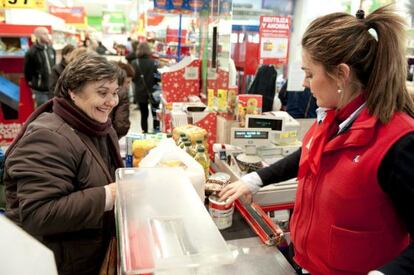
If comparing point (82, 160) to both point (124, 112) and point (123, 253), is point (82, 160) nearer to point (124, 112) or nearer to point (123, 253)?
point (123, 253)

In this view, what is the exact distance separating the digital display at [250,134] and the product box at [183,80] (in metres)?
1.75

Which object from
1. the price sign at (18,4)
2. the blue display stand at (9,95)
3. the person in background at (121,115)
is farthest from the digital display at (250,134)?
the blue display stand at (9,95)

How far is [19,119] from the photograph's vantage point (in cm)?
620

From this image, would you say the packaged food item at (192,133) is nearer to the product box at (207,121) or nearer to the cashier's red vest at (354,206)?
the product box at (207,121)

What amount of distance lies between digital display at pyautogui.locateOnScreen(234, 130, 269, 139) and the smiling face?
119 centimetres

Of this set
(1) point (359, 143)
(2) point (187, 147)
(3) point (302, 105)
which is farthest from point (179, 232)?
(3) point (302, 105)

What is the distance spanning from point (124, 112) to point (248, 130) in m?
1.82

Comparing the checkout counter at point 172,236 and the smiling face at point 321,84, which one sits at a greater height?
the smiling face at point 321,84

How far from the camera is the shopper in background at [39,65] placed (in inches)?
250

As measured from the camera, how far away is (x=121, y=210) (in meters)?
1.18

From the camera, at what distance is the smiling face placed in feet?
3.99

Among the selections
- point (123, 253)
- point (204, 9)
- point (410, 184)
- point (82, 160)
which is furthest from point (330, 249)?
point (204, 9)

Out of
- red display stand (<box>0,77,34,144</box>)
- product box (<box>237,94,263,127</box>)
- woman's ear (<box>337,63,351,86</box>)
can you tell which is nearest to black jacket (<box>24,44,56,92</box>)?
red display stand (<box>0,77,34,144</box>)

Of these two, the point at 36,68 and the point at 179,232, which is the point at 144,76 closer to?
the point at 36,68
